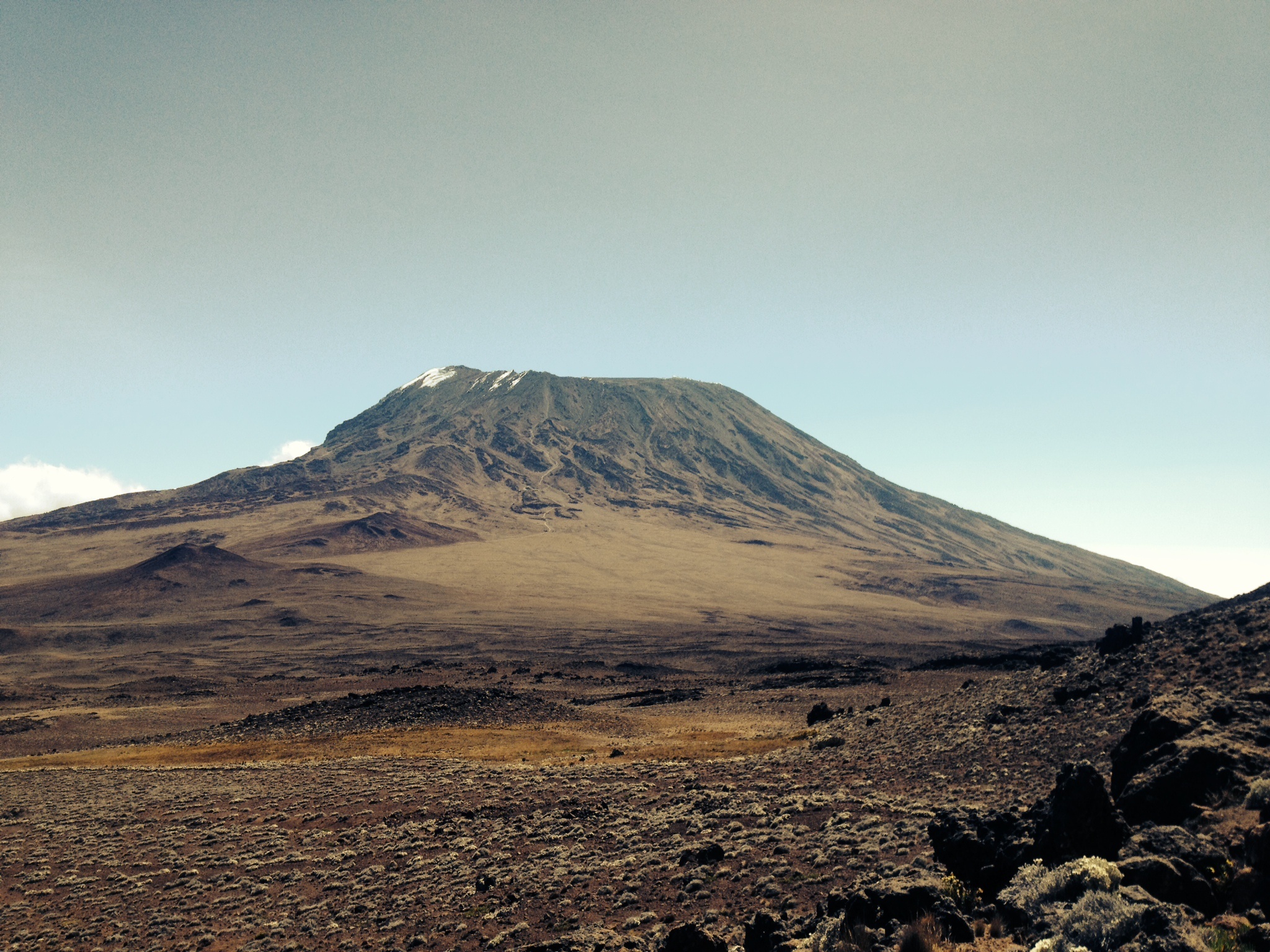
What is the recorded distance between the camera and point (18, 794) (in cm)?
3139

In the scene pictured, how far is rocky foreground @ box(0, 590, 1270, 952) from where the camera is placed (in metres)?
10.1

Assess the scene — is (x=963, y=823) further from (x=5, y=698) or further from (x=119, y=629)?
(x=119, y=629)

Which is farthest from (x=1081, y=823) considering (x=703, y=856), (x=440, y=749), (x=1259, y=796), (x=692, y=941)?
(x=440, y=749)

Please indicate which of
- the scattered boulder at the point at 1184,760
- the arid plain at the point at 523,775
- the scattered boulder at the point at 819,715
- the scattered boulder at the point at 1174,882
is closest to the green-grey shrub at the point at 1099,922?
the scattered boulder at the point at 1174,882

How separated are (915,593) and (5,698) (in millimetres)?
142066

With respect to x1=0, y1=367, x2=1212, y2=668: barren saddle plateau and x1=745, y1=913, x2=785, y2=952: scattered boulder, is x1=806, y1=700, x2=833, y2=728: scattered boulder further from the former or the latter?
x1=0, y1=367, x2=1212, y2=668: barren saddle plateau

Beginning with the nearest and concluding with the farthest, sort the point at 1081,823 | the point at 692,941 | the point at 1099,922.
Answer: the point at 1099,922 → the point at 1081,823 → the point at 692,941

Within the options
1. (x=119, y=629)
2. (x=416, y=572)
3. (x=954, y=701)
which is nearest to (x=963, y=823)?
(x=954, y=701)

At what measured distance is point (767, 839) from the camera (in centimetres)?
1838

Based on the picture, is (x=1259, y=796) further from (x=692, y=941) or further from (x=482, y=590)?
(x=482, y=590)

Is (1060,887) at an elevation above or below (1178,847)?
below

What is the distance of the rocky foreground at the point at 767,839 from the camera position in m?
10.1

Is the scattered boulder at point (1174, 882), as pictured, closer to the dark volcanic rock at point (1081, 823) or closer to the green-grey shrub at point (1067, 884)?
the green-grey shrub at point (1067, 884)

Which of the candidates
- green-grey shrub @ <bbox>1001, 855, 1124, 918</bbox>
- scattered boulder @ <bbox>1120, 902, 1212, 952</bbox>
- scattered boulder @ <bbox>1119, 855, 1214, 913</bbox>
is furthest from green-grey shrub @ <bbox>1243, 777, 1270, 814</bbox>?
scattered boulder @ <bbox>1120, 902, 1212, 952</bbox>
